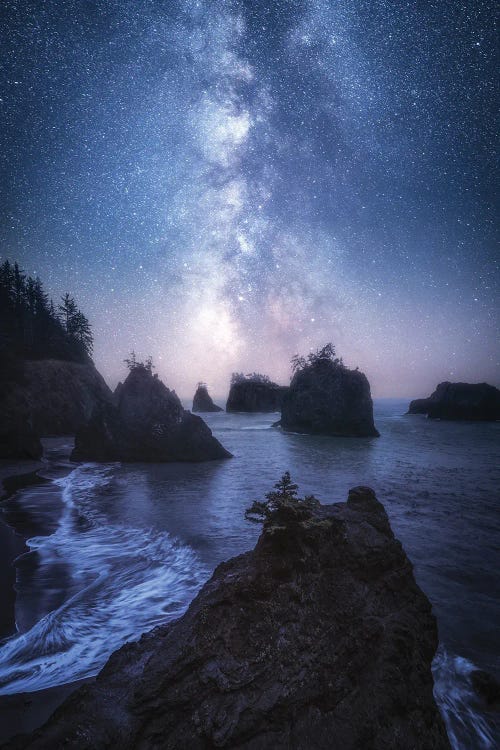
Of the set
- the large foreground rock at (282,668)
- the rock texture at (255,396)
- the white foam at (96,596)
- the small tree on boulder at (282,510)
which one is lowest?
the white foam at (96,596)

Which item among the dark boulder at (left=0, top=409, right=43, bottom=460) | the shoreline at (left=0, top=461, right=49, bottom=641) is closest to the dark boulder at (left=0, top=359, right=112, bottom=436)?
the dark boulder at (left=0, top=409, right=43, bottom=460)

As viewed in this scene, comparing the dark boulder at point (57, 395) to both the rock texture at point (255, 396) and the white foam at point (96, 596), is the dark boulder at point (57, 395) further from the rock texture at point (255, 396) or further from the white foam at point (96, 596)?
the rock texture at point (255, 396)

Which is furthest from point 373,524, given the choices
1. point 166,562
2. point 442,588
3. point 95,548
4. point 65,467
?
point 65,467

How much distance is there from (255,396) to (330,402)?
48.5 metres

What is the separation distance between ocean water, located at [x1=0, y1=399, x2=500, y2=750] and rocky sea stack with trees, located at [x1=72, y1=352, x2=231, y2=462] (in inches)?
53.9

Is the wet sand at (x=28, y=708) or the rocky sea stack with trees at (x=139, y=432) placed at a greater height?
the rocky sea stack with trees at (x=139, y=432)

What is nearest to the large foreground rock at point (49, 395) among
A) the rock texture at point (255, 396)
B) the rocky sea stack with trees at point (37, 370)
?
the rocky sea stack with trees at point (37, 370)

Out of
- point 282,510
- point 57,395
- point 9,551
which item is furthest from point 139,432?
point 57,395

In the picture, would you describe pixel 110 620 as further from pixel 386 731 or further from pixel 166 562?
pixel 386 731

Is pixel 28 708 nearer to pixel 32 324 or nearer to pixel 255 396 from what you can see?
pixel 32 324

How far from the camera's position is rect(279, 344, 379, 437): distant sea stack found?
3606cm

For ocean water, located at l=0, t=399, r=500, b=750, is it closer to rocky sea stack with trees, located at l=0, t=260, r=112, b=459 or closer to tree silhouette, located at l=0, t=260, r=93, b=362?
rocky sea stack with trees, located at l=0, t=260, r=112, b=459

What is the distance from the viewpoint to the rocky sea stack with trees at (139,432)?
772 inches

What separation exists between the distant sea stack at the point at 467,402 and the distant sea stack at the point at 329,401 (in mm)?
32404
